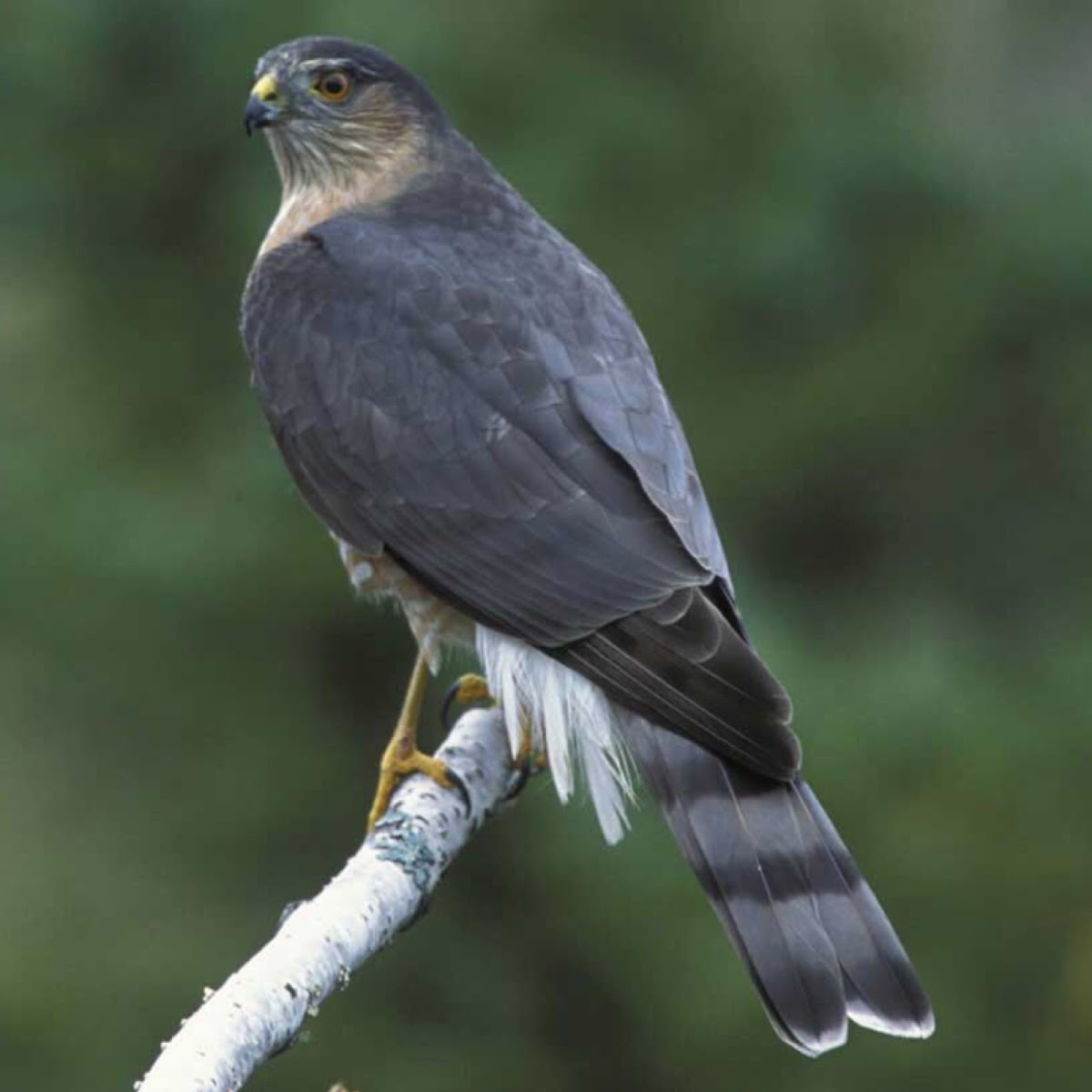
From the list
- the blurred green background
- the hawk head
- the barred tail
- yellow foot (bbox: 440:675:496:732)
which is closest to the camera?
the barred tail

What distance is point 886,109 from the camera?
25.2 feet

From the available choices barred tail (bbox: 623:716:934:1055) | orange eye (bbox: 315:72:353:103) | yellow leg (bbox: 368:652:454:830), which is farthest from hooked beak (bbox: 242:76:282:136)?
barred tail (bbox: 623:716:934:1055)

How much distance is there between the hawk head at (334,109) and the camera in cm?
509

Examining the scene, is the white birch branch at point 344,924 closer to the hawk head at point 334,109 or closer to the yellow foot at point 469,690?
the yellow foot at point 469,690

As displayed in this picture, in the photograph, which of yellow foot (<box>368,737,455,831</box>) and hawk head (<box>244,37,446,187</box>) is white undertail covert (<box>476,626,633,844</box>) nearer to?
yellow foot (<box>368,737,455,831</box>)

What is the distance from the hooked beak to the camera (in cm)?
504

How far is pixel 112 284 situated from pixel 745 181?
1.99m

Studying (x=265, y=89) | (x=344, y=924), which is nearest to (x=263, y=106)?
(x=265, y=89)

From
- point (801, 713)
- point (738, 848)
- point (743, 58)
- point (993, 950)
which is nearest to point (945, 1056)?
point (993, 950)

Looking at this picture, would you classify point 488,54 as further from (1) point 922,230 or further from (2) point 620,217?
(1) point 922,230

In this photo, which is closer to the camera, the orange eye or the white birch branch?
the white birch branch

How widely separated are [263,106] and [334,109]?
157 millimetres

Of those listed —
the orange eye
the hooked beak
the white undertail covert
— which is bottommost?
the white undertail covert

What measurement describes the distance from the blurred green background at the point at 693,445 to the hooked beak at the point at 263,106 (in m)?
1.82
